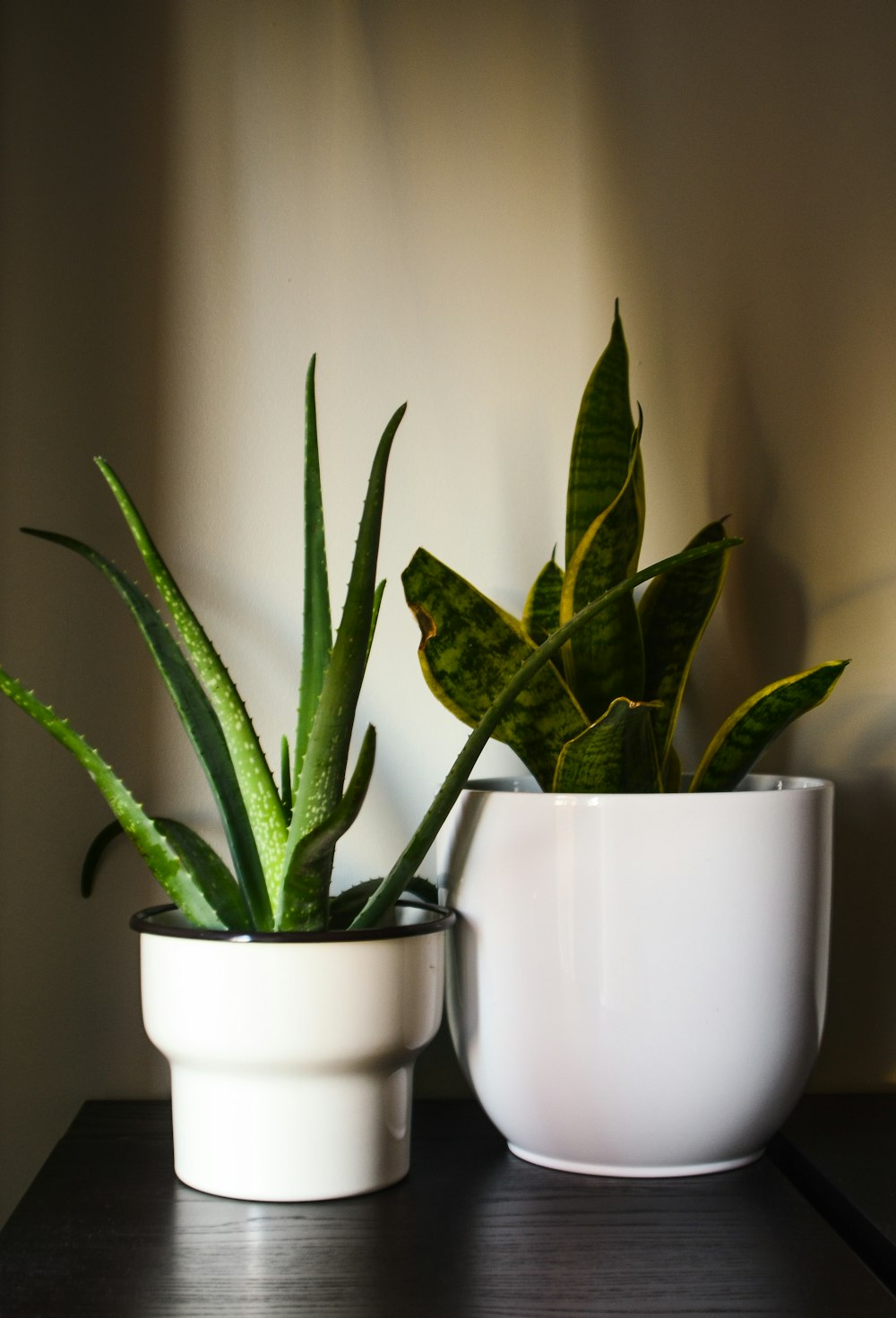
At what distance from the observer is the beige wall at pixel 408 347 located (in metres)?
0.62

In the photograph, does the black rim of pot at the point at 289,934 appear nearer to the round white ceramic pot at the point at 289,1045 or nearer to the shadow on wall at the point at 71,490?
the round white ceramic pot at the point at 289,1045

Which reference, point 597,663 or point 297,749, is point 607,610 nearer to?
point 597,663

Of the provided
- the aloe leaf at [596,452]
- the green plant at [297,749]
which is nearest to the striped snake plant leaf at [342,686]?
the green plant at [297,749]

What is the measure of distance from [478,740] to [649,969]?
12 centimetres

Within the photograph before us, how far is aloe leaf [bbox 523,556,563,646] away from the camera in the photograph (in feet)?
1.91

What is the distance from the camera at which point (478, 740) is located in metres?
0.47

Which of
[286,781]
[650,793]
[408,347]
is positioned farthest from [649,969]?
[408,347]

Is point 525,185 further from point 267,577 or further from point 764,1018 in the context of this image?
point 764,1018

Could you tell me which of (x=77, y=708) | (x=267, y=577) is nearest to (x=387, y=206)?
(x=267, y=577)

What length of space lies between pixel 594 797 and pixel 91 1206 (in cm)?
26

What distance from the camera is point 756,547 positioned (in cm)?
66

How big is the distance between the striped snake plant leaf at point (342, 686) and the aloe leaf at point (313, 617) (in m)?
0.04

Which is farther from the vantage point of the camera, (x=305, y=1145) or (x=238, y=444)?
(x=238, y=444)

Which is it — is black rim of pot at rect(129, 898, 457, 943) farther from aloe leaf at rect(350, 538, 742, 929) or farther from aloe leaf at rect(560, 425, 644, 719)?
aloe leaf at rect(560, 425, 644, 719)
